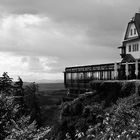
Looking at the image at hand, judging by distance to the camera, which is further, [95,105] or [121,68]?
[121,68]

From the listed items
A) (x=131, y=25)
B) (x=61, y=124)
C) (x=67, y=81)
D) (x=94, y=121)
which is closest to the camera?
(x=94, y=121)

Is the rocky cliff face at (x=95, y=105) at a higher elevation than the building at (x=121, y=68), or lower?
lower

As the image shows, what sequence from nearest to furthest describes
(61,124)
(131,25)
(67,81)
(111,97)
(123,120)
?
(123,120)
(111,97)
(61,124)
(131,25)
(67,81)

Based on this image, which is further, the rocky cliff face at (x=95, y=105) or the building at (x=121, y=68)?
the building at (x=121, y=68)

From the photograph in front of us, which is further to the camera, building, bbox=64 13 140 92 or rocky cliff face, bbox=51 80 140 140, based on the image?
building, bbox=64 13 140 92

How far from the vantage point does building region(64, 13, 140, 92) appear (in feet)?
118

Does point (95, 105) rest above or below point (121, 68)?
below

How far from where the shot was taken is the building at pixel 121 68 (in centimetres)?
3594

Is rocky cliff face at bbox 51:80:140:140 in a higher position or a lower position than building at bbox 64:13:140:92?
lower

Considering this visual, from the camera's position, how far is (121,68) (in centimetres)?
3641

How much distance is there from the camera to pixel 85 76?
4200cm

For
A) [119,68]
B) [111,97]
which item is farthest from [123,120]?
[119,68]

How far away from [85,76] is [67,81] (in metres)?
4.95

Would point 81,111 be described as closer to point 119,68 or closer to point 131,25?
point 119,68
